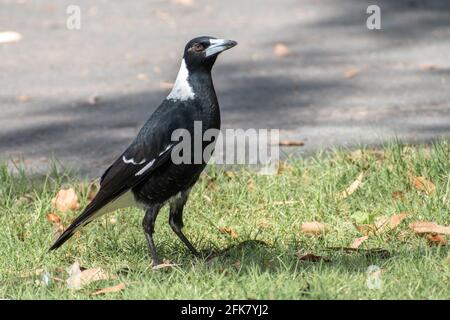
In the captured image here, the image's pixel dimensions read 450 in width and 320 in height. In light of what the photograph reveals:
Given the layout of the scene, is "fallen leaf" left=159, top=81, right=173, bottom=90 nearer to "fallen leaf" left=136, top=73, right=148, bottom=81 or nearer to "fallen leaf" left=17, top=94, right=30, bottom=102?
"fallen leaf" left=136, top=73, right=148, bottom=81

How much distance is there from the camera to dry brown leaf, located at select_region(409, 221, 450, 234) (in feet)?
18.3

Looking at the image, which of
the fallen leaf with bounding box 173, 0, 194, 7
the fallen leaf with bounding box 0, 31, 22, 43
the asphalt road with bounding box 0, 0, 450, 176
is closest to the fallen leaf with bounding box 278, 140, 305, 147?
the asphalt road with bounding box 0, 0, 450, 176

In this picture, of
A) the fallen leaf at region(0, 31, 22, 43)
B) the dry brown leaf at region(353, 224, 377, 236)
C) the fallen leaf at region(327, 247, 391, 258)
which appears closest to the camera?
the fallen leaf at region(327, 247, 391, 258)

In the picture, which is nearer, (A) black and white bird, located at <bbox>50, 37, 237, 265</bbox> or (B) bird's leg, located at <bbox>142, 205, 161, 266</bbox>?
(A) black and white bird, located at <bbox>50, 37, 237, 265</bbox>

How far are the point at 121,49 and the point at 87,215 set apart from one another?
6084 mm

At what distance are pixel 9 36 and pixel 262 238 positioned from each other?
274 inches

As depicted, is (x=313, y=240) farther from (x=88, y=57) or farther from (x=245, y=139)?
(x=88, y=57)

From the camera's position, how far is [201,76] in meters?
5.50

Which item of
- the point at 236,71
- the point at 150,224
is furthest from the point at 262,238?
the point at 236,71

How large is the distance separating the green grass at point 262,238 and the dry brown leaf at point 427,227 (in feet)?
0.13

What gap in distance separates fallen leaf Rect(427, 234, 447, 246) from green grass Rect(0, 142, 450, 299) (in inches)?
1.5

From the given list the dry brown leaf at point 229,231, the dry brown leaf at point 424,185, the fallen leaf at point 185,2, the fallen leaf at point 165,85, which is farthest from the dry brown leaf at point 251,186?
the fallen leaf at point 185,2

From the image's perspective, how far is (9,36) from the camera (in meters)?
12.0
